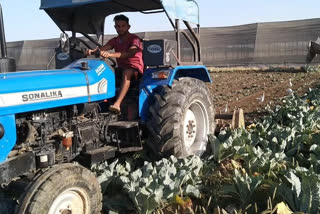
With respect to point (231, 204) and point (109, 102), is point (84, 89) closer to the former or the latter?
point (109, 102)

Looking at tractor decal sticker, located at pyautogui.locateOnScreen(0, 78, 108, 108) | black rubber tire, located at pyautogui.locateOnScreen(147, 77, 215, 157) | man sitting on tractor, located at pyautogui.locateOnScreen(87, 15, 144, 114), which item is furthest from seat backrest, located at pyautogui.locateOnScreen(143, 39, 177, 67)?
tractor decal sticker, located at pyautogui.locateOnScreen(0, 78, 108, 108)

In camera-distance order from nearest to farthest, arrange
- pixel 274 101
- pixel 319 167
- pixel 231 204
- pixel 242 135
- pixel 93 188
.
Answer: pixel 93 188 → pixel 231 204 → pixel 319 167 → pixel 242 135 → pixel 274 101

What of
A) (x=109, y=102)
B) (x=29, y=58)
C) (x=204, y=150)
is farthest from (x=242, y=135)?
(x=29, y=58)

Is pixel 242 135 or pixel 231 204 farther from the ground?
pixel 242 135

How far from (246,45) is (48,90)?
22093 millimetres

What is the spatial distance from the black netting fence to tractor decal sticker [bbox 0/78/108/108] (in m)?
18.3

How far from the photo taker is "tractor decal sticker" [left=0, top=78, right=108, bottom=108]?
3.01 meters

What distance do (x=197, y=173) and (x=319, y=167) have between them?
113 centimetres

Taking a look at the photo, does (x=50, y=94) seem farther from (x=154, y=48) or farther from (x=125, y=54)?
(x=154, y=48)

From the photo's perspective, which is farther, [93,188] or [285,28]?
[285,28]

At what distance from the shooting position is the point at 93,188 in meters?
3.19

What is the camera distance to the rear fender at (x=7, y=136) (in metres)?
2.97

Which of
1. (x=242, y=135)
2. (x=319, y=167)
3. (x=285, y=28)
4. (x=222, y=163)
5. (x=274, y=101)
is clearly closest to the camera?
(x=319, y=167)

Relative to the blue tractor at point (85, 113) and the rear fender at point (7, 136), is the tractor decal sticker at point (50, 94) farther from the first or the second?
the rear fender at point (7, 136)
